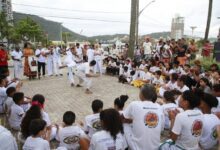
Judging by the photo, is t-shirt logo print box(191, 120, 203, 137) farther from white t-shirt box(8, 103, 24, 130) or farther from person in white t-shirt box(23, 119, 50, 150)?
white t-shirt box(8, 103, 24, 130)

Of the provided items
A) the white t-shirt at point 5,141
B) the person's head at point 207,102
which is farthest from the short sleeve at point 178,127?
the white t-shirt at point 5,141

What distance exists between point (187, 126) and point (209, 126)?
104 centimetres

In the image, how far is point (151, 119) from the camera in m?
3.96

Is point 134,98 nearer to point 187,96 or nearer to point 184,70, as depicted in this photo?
point 184,70

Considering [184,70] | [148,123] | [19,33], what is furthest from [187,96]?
[19,33]

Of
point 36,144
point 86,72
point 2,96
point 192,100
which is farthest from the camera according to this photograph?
point 86,72

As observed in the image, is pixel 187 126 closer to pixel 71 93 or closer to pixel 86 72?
pixel 86 72

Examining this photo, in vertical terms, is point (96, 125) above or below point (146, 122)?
below

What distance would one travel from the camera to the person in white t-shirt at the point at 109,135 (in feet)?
11.6

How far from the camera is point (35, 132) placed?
3.75 m

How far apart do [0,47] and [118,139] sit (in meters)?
8.89

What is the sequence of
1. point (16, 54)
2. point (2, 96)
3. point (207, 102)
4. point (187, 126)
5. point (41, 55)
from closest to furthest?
point (187, 126) → point (207, 102) → point (2, 96) → point (16, 54) → point (41, 55)

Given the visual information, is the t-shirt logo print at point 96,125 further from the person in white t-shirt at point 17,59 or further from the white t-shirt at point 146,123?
the person in white t-shirt at point 17,59

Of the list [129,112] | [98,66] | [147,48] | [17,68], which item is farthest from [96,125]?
[147,48]
